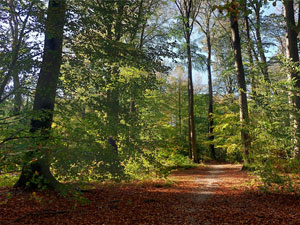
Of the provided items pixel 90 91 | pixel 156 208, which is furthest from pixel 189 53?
pixel 156 208

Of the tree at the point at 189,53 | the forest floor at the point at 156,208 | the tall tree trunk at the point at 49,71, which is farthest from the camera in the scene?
the tree at the point at 189,53

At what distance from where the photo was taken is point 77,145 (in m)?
4.36

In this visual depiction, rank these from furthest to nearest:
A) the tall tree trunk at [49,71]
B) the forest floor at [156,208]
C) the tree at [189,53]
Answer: the tree at [189,53]
the tall tree trunk at [49,71]
the forest floor at [156,208]

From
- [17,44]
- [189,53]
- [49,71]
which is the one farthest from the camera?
[189,53]

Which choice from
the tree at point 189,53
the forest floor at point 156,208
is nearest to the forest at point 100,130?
the forest floor at point 156,208

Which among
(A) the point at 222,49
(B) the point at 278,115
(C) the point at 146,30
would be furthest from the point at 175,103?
(B) the point at 278,115

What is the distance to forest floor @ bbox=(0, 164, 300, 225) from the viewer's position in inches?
173

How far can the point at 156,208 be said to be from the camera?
5383mm

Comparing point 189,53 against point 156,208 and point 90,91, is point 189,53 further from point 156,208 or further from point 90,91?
point 156,208

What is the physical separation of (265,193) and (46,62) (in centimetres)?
655

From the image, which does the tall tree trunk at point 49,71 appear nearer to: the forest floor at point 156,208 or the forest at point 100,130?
the forest at point 100,130

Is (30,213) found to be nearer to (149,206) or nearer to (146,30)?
(149,206)

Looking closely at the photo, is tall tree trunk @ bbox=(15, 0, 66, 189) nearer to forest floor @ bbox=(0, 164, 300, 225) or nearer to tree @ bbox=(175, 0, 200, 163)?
forest floor @ bbox=(0, 164, 300, 225)

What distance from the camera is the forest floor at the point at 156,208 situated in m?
4.38
